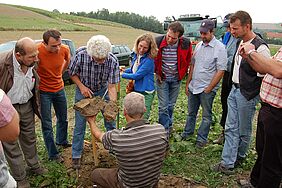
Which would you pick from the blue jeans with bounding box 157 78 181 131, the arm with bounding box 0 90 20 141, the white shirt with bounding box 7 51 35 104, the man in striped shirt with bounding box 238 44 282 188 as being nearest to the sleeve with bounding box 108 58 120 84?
the white shirt with bounding box 7 51 35 104

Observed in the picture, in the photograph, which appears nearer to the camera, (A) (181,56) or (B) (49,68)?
(B) (49,68)

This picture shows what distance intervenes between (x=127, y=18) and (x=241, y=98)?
6869 centimetres

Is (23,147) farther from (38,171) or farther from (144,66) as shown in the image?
(144,66)

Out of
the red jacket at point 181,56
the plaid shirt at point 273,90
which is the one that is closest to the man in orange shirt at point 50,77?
the red jacket at point 181,56

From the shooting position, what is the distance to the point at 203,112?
4586 millimetres

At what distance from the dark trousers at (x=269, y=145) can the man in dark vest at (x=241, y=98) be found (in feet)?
1.39

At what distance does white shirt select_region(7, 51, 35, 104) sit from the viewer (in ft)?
10.8

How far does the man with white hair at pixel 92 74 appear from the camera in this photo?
355cm

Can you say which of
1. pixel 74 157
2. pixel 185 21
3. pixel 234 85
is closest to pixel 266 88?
pixel 234 85

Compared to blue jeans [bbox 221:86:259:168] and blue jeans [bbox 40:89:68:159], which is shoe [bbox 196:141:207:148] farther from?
blue jeans [bbox 40:89:68:159]

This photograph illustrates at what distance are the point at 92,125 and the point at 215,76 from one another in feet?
6.57

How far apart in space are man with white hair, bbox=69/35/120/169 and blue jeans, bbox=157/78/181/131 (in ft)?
3.61

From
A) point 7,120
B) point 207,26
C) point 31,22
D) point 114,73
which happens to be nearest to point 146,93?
point 114,73

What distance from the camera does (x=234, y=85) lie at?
12.3 feet
